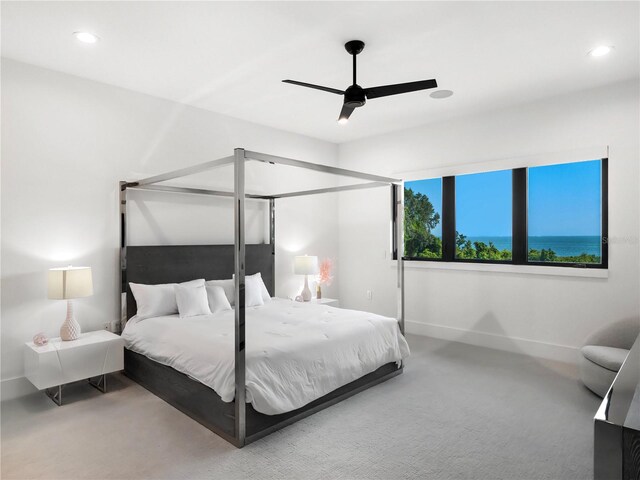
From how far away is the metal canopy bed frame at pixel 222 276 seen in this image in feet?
8.36

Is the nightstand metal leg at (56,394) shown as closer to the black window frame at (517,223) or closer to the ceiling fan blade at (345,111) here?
the ceiling fan blade at (345,111)

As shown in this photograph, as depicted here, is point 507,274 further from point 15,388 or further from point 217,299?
point 15,388

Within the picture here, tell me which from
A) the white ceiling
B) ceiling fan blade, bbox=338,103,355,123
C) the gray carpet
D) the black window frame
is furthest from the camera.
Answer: the black window frame

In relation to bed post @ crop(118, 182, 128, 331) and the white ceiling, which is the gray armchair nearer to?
the white ceiling

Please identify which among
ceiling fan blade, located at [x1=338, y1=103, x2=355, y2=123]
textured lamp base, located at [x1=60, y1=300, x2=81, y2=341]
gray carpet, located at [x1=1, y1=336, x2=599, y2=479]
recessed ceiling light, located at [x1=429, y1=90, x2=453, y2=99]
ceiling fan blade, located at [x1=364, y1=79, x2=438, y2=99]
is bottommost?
gray carpet, located at [x1=1, y1=336, x2=599, y2=479]

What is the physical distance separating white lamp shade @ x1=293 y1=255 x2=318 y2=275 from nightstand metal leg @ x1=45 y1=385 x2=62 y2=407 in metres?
2.82

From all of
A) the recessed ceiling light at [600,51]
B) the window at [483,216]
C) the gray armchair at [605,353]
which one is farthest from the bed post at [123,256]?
the recessed ceiling light at [600,51]

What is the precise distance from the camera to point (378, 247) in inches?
228

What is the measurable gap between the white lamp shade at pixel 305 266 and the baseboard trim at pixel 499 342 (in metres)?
1.53

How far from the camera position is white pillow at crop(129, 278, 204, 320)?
12.3 feet

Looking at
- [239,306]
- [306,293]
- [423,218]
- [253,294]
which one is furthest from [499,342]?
[239,306]

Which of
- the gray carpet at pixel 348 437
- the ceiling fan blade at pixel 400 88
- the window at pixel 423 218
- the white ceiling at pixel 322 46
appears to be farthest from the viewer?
the window at pixel 423 218

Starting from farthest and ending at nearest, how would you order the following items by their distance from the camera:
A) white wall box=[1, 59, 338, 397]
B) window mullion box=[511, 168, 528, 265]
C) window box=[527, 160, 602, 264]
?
window mullion box=[511, 168, 528, 265], window box=[527, 160, 602, 264], white wall box=[1, 59, 338, 397]

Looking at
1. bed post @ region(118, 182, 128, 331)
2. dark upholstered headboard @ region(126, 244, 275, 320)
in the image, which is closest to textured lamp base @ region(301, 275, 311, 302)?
dark upholstered headboard @ region(126, 244, 275, 320)
